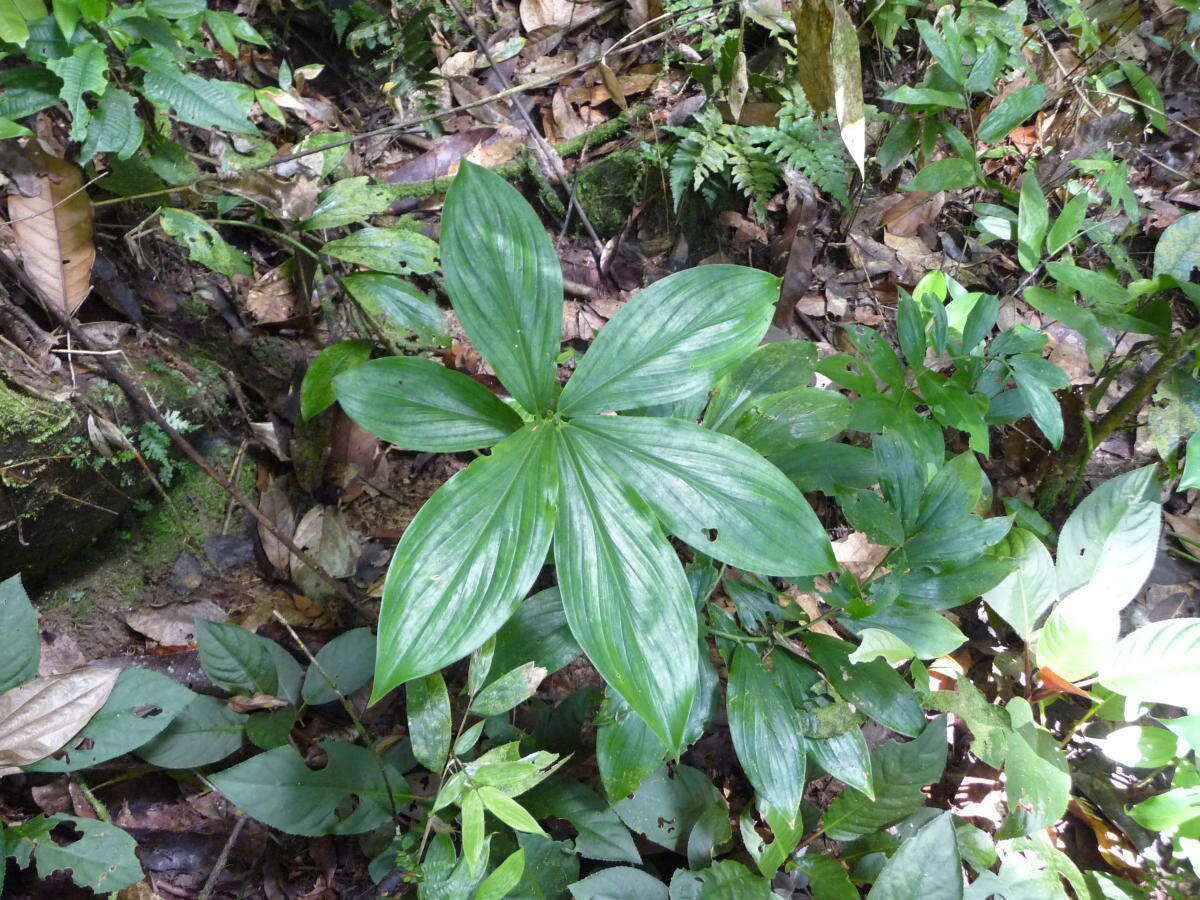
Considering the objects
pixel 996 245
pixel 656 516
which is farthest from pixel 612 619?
pixel 996 245

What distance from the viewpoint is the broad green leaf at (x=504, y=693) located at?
1291 mm

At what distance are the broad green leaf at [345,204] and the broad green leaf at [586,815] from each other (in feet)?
4.65

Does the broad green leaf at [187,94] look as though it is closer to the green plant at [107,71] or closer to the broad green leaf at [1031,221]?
the green plant at [107,71]

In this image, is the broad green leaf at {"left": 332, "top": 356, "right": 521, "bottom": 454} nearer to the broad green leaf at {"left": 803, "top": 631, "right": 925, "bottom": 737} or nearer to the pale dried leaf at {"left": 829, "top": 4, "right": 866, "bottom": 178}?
the broad green leaf at {"left": 803, "top": 631, "right": 925, "bottom": 737}

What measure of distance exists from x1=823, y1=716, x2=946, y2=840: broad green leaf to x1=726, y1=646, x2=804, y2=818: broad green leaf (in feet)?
0.78

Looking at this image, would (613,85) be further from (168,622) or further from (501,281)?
(168,622)

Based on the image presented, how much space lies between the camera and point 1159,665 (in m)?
1.65

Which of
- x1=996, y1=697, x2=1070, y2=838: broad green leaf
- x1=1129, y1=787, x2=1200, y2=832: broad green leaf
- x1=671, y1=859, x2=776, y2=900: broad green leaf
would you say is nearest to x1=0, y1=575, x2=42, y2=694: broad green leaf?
x1=671, y1=859, x2=776, y2=900: broad green leaf

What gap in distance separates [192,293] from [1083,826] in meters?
2.85

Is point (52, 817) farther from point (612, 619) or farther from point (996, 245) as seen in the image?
point (996, 245)

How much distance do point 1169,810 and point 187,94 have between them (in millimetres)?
2700

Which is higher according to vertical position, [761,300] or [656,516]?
[761,300]

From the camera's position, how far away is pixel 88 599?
1.63 metres

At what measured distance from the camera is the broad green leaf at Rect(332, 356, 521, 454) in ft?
4.07
